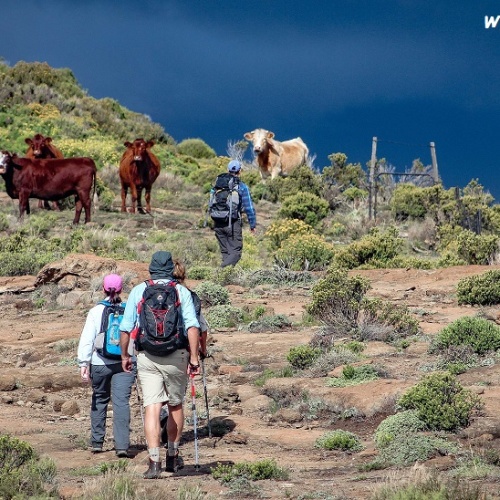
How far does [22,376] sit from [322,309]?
13.4ft

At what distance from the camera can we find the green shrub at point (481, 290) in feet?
49.9

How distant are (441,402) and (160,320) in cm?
282

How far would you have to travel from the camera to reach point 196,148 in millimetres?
56281

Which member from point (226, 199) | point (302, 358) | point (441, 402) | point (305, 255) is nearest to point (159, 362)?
point (441, 402)

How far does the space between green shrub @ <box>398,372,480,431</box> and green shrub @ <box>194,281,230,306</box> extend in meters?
6.80

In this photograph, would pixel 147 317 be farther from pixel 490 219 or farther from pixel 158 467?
pixel 490 219

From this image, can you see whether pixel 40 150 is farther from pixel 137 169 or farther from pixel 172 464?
pixel 172 464

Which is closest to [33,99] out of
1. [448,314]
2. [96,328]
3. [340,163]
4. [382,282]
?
[340,163]

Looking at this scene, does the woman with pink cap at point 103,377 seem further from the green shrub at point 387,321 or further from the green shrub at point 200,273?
the green shrub at point 200,273

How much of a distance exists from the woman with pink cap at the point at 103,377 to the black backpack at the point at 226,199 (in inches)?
303

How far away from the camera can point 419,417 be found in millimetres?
8898

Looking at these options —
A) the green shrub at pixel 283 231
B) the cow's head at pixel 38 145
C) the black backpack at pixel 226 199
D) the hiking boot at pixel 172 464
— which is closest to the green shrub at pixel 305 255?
Result: the green shrub at pixel 283 231

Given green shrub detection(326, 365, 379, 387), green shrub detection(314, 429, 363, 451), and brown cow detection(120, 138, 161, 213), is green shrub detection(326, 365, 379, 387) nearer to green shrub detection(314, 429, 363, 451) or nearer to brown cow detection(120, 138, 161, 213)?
green shrub detection(314, 429, 363, 451)

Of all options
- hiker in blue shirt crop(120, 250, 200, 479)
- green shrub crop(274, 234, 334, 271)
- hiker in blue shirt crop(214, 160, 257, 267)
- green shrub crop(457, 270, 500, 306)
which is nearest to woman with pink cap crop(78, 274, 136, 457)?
hiker in blue shirt crop(120, 250, 200, 479)
